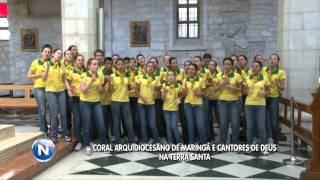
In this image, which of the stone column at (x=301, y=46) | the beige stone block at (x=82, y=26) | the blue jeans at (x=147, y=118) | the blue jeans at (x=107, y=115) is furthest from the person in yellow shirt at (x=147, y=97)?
the stone column at (x=301, y=46)

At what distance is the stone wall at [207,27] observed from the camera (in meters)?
12.6

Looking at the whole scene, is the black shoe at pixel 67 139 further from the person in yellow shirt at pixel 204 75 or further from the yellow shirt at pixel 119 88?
the person in yellow shirt at pixel 204 75

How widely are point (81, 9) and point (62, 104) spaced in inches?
82.5

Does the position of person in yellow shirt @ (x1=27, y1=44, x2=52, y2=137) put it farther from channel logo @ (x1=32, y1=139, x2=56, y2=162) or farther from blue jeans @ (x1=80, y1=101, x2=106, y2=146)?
channel logo @ (x1=32, y1=139, x2=56, y2=162)

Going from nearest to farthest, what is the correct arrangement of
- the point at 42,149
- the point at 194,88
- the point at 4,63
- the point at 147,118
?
the point at 42,149, the point at 194,88, the point at 147,118, the point at 4,63

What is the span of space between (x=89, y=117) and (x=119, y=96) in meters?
0.59

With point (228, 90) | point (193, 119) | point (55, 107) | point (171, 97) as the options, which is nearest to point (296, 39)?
→ point (228, 90)

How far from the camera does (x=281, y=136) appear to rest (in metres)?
7.82

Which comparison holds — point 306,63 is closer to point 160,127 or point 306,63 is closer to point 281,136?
point 281,136

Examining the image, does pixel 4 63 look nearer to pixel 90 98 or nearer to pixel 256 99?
pixel 90 98

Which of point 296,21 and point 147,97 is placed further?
point 296,21

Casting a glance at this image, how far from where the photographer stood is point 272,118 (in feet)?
23.6

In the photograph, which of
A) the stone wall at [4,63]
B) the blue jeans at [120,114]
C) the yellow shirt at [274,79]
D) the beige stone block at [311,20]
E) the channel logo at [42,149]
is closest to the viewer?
the channel logo at [42,149]

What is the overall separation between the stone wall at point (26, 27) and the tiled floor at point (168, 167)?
924 cm
